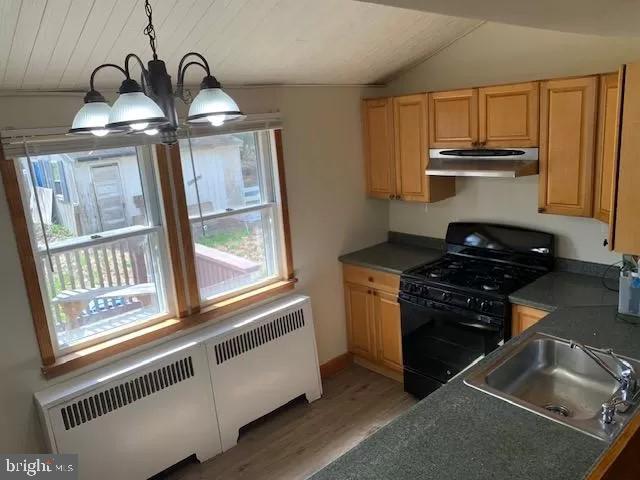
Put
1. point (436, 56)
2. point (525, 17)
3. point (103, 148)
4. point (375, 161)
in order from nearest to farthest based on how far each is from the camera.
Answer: point (525, 17) < point (103, 148) < point (436, 56) < point (375, 161)

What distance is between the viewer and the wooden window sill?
2625mm

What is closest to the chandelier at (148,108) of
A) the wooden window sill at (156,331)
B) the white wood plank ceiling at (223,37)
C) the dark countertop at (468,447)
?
the white wood plank ceiling at (223,37)

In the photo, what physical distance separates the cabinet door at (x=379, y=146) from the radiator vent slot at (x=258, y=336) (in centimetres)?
120

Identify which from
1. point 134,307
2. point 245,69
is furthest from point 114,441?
point 245,69

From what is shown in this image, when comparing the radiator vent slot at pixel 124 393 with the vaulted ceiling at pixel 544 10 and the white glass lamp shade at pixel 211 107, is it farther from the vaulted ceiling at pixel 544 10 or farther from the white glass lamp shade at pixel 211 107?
the vaulted ceiling at pixel 544 10

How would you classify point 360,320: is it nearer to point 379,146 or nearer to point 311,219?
point 311,219

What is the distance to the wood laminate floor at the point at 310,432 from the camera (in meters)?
2.94

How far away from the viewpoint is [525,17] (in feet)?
5.20

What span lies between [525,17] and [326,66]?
1817mm

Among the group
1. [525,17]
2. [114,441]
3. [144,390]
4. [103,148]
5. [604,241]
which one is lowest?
[114,441]

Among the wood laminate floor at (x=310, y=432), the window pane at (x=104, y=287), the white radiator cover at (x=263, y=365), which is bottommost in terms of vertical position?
the wood laminate floor at (x=310, y=432)

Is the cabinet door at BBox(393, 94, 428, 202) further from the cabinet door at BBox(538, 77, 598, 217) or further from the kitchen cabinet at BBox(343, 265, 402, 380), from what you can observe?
the cabinet door at BBox(538, 77, 598, 217)

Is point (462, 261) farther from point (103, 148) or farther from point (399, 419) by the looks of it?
point (103, 148)

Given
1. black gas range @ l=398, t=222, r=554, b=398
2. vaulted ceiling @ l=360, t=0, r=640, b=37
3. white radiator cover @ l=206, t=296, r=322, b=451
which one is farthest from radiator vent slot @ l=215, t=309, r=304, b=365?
vaulted ceiling @ l=360, t=0, r=640, b=37
